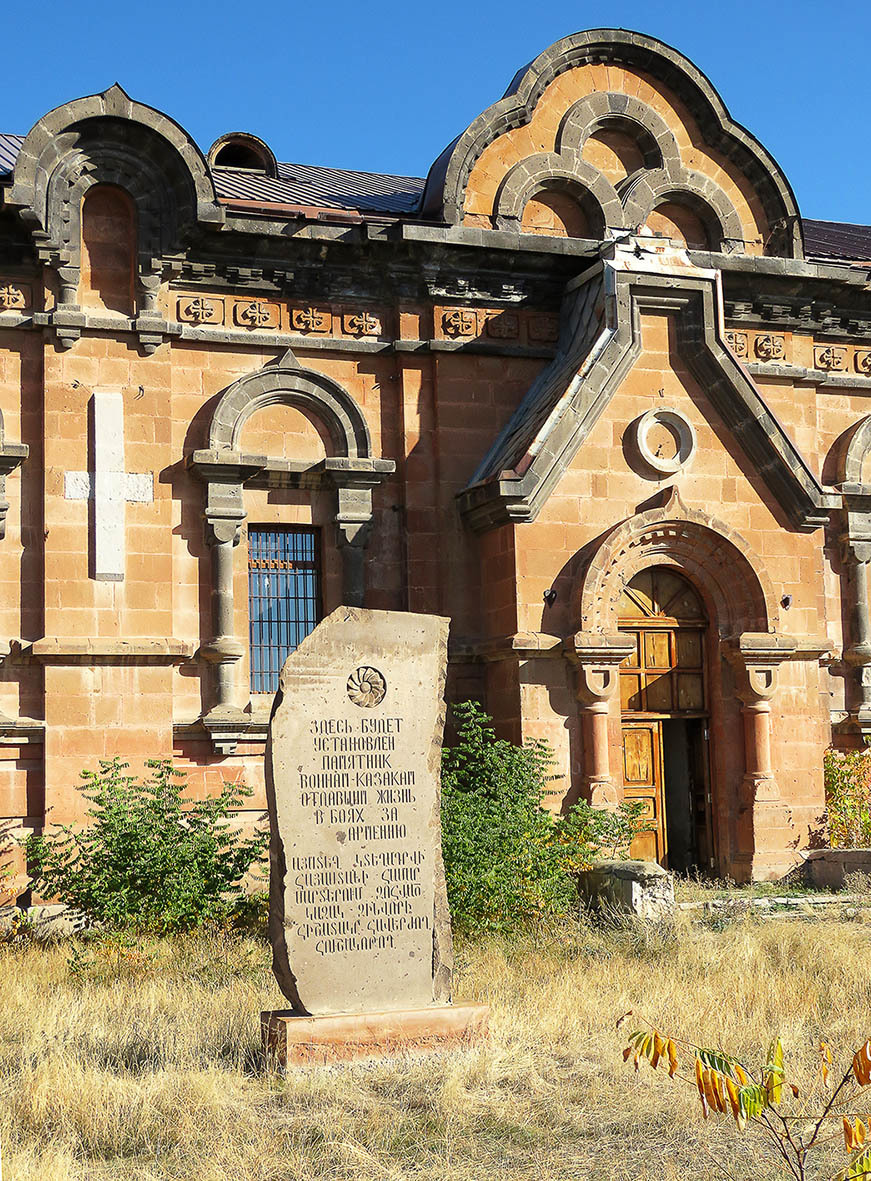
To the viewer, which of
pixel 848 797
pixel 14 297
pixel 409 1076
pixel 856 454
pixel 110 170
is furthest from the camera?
pixel 856 454

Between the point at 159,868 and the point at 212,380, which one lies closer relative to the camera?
the point at 159,868

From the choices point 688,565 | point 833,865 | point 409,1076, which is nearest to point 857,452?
point 688,565

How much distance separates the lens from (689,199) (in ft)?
63.8

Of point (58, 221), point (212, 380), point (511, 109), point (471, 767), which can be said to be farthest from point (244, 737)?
point (511, 109)

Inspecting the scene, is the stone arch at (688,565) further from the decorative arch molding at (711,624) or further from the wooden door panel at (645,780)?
the wooden door panel at (645,780)

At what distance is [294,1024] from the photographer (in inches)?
327

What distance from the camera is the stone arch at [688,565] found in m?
16.7

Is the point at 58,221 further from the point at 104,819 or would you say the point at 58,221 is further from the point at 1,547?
the point at 104,819

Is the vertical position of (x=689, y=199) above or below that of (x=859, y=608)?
above

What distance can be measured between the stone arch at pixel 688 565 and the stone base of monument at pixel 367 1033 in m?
8.34

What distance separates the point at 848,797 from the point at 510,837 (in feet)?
22.8

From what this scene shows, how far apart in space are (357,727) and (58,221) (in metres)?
9.90

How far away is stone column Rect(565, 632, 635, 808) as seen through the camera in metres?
16.3

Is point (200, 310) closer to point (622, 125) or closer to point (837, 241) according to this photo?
point (622, 125)
